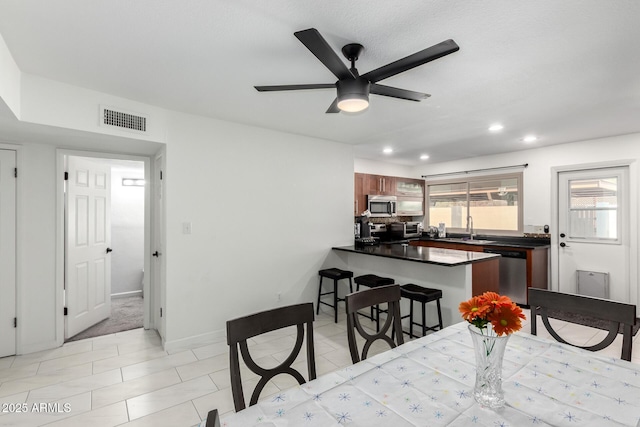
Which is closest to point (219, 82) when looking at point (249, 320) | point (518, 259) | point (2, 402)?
point (249, 320)

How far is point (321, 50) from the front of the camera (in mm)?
1564

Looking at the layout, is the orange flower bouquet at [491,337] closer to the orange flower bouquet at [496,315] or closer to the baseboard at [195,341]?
the orange flower bouquet at [496,315]

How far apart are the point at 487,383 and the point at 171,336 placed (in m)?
3.00

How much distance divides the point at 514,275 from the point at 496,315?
4.23 meters

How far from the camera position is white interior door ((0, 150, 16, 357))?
298cm

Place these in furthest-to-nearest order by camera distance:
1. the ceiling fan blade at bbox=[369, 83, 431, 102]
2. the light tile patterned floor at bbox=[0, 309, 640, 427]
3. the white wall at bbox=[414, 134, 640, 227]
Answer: the white wall at bbox=[414, 134, 640, 227] < the light tile patterned floor at bbox=[0, 309, 640, 427] < the ceiling fan blade at bbox=[369, 83, 431, 102]

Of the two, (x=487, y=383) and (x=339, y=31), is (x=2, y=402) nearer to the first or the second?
(x=487, y=383)

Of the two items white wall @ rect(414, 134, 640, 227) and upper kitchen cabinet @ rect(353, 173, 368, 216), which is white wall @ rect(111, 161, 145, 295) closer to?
upper kitchen cabinet @ rect(353, 173, 368, 216)

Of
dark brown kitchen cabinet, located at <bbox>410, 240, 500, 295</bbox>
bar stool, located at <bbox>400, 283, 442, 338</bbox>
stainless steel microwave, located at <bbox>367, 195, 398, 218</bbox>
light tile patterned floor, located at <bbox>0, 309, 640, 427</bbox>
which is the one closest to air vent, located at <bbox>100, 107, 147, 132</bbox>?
light tile patterned floor, located at <bbox>0, 309, 640, 427</bbox>

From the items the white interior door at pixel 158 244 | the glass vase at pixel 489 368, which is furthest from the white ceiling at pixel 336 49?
the glass vase at pixel 489 368

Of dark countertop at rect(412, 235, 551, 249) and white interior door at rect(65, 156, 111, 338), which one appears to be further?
dark countertop at rect(412, 235, 551, 249)

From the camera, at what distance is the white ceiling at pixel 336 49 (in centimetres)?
163

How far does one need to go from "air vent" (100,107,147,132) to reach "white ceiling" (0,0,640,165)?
0.17 meters

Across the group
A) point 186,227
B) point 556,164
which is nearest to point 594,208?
point 556,164
